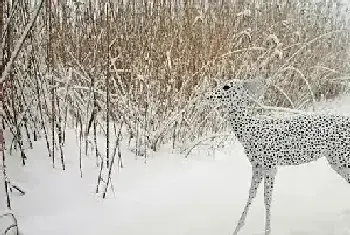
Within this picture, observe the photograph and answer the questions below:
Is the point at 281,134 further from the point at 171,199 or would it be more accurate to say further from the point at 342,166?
the point at 171,199

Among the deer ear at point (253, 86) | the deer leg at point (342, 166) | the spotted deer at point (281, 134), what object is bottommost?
the deer leg at point (342, 166)

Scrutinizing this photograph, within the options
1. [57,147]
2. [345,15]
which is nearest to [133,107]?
[57,147]

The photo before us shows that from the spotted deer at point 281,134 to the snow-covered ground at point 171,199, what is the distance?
6.7 inches

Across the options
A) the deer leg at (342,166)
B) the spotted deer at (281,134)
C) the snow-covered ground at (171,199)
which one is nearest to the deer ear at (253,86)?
the spotted deer at (281,134)

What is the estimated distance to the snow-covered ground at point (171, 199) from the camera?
3.74ft

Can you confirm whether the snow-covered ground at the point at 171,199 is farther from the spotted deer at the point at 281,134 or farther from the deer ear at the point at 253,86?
the deer ear at the point at 253,86

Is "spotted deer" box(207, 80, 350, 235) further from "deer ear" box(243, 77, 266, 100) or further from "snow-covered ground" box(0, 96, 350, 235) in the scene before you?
"snow-covered ground" box(0, 96, 350, 235)

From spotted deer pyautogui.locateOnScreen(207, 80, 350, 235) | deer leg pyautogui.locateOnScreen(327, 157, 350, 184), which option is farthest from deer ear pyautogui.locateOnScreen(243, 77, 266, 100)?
deer leg pyautogui.locateOnScreen(327, 157, 350, 184)

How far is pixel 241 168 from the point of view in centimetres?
148

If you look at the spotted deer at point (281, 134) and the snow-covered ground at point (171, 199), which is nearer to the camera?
the spotted deer at point (281, 134)

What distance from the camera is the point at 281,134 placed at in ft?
3.42

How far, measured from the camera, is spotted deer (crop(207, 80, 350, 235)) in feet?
3.40

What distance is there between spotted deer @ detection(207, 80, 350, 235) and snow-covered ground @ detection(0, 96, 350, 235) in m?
0.17

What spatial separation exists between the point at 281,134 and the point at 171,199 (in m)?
0.37
